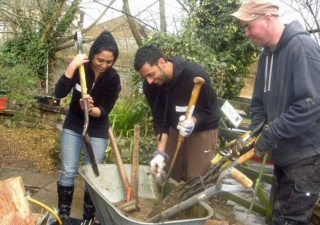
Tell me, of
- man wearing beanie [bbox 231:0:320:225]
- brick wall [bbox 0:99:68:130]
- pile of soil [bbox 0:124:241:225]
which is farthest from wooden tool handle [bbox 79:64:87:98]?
brick wall [bbox 0:99:68:130]

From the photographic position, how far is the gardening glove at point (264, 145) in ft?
7.22

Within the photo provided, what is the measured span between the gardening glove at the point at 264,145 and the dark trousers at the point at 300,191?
18cm

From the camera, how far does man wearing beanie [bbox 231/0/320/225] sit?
6.87 feet

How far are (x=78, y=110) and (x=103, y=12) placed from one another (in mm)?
8756

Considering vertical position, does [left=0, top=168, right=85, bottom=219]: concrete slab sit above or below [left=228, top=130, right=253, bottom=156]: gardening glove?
below

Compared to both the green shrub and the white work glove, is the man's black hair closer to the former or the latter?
the white work glove

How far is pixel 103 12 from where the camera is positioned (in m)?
11.1

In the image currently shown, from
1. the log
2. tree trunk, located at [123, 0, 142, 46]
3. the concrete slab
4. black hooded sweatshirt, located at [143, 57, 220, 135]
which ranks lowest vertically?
the concrete slab

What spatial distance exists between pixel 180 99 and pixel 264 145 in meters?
0.84

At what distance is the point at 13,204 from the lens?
7.12 feet

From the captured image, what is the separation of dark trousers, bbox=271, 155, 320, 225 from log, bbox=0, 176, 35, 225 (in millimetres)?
1529

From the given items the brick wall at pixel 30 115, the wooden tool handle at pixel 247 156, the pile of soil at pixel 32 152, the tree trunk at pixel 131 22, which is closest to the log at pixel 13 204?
the wooden tool handle at pixel 247 156

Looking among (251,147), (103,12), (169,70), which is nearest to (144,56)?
(169,70)

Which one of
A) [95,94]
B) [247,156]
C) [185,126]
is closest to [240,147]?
[247,156]
